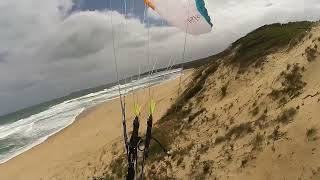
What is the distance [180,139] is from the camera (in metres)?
18.7

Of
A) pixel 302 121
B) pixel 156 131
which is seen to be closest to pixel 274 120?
pixel 302 121

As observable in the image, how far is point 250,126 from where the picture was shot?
15.0 metres

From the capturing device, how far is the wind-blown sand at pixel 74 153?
23797 millimetres

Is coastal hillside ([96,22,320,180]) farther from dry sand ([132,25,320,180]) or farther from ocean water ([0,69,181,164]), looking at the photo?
ocean water ([0,69,181,164])

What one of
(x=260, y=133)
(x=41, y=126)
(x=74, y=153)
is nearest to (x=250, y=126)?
(x=260, y=133)

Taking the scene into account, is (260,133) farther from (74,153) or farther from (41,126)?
(41,126)

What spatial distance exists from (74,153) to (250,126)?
17.3 metres

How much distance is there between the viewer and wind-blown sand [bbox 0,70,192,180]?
78.1ft

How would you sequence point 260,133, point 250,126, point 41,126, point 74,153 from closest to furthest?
point 260,133 < point 250,126 < point 74,153 < point 41,126

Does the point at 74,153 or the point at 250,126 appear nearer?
the point at 250,126

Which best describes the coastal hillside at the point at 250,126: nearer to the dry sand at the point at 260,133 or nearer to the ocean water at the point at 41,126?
the dry sand at the point at 260,133

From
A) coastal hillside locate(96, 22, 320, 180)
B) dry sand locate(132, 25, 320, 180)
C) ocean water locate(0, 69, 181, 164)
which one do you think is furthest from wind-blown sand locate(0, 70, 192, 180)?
dry sand locate(132, 25, 320, 180)

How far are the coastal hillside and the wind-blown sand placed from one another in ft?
5.00

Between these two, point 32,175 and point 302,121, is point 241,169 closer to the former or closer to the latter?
point 302,121
